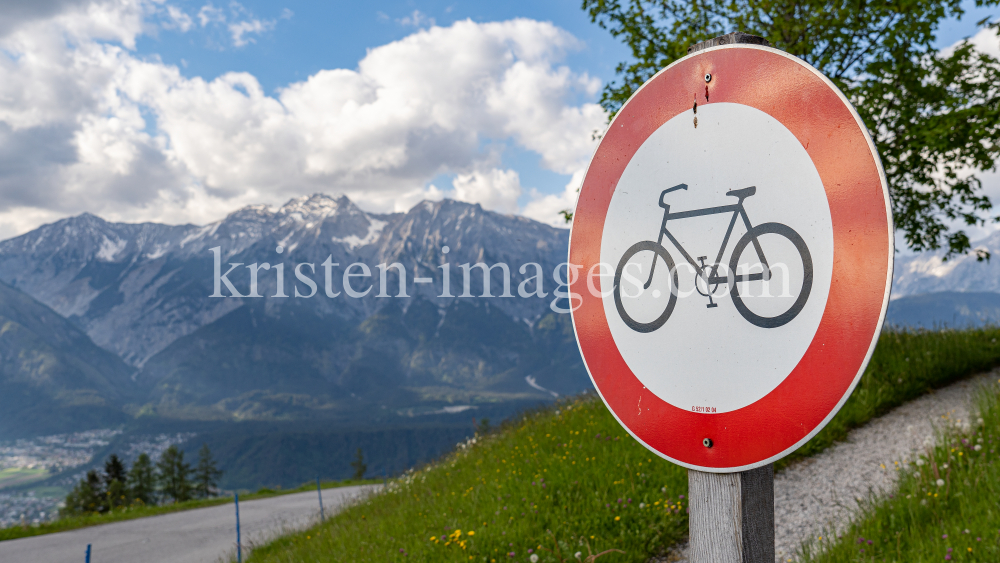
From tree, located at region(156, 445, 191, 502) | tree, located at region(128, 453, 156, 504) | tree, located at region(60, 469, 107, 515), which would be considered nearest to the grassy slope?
tree, located at region(60, 469, 107, 515)

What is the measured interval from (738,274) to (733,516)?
69cm

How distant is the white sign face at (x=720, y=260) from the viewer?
1368 millimetres

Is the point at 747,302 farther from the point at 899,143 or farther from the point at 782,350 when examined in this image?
the point at 899,143

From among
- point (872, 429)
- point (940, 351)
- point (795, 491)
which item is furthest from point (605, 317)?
point (940, 351)

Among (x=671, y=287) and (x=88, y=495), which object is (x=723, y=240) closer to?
(x=671, y=287)

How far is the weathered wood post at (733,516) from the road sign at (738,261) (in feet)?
0.29

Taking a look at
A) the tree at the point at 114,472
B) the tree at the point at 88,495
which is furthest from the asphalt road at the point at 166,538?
the tree at the point at 114,472

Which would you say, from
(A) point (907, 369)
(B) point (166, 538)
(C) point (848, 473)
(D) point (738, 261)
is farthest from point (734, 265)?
(B) point (166, 538)

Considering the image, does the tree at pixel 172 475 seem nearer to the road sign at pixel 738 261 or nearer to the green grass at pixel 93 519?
the green grass at pixel 93 519

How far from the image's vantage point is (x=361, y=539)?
5551mm

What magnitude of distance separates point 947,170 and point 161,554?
19264 millimetres

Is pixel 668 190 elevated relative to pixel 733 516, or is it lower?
elevated

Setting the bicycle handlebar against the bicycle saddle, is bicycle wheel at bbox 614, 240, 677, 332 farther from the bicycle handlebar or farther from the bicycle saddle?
the bicycle saddle

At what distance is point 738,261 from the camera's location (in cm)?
144
